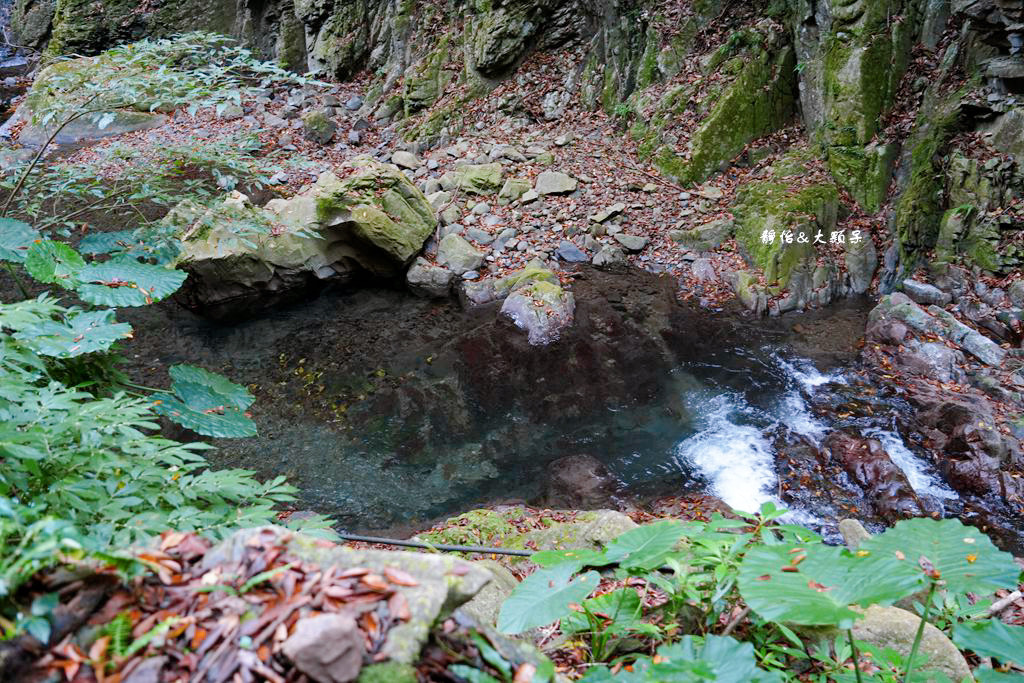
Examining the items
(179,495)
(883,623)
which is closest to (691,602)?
(883,623)

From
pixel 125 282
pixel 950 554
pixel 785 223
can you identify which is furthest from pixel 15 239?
pixel 785 223

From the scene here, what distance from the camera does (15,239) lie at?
97.7 inches

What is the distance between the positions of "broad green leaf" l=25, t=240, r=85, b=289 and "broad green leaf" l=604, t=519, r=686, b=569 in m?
2.43

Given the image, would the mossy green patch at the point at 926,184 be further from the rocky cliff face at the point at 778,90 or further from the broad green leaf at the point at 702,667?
the broad green leaf at the point at 702,667

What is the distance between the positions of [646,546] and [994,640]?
86cm

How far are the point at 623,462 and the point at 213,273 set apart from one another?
18.8ft

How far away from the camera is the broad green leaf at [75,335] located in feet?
6.47

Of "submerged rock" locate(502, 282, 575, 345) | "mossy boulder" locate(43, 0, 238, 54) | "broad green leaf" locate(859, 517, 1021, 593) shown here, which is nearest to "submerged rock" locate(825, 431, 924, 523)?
"submerged rock" locate(502, 282, 575, 345)

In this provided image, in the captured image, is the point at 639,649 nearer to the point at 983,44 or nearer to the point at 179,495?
the point at 179,495

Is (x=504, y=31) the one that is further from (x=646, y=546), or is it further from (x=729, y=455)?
(x=646, y=546)

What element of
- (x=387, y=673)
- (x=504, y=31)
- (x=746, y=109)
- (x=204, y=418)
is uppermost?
(x=504, y=31)

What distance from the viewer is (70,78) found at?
310 cm

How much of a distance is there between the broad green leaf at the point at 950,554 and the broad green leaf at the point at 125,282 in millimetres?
2810

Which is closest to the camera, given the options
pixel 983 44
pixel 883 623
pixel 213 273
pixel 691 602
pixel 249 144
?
pixel 691 602
